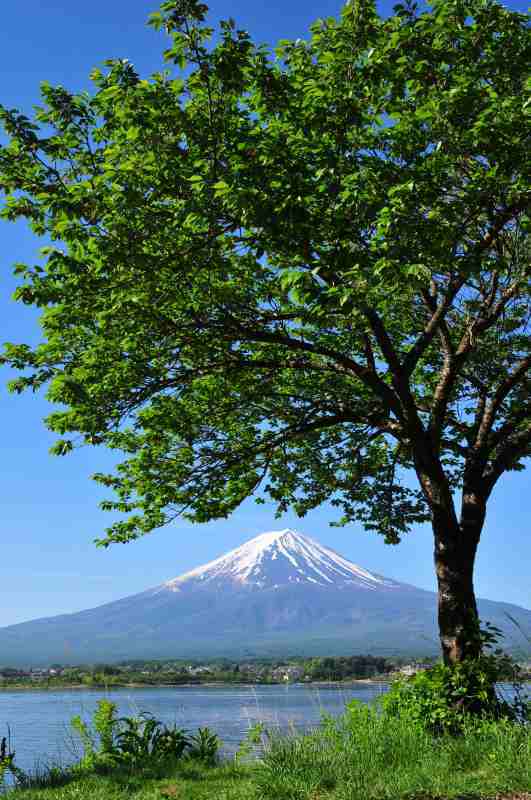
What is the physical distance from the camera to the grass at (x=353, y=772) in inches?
297

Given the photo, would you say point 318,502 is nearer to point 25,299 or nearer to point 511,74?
point 25,299

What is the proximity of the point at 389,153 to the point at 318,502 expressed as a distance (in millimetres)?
8351

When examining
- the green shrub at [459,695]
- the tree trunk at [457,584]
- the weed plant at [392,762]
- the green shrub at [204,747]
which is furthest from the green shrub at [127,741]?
the tree trunk at [457,584]

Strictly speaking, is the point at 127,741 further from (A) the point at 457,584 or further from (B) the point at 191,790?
(A) the point at 457,584

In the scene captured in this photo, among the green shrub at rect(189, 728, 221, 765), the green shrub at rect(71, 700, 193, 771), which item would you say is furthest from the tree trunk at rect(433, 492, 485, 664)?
the green shrub at rect(71, 700, 193, 771)

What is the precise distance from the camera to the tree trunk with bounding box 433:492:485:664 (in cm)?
1185

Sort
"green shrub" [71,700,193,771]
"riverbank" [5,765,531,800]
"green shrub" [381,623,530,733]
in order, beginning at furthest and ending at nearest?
1. "green shrub" [71,700,193,771]
2. "green shrub" [381,623,530,733]
3. "riverbank" [5,765,531,800]

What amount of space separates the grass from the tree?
262 centimetres

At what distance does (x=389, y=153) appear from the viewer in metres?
10.7

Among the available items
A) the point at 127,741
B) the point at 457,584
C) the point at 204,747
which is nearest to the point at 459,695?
the point at 457,584

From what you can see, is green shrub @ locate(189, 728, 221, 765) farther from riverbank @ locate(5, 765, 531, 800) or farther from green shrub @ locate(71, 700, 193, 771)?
riverbank @ locate(5, 765, 531, 800)

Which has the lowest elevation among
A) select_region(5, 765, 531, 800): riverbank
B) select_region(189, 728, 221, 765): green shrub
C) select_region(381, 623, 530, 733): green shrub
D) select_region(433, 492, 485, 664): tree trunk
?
select_region(5, 765, 531, 800): riverbank

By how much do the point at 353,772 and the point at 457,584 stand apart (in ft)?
15.9

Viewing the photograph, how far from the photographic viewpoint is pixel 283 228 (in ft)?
31.8
